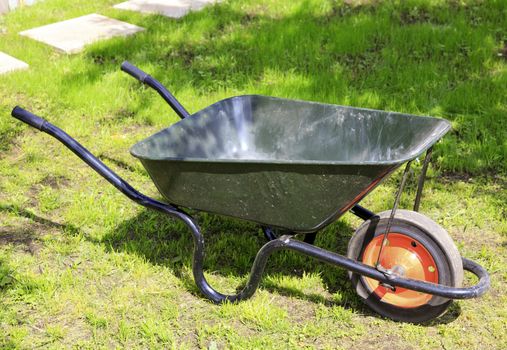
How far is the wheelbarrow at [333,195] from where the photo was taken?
2732 mm

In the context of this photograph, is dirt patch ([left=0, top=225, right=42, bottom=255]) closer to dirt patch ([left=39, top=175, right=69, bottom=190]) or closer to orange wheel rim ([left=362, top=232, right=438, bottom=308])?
dirt patch ([left=39, top=175, right=69, bottom=190])

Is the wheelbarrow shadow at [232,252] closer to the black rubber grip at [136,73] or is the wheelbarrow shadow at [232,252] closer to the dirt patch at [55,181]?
the dirt patch at [55,181]

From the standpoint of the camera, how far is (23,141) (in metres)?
4.72

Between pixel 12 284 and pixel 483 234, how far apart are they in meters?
2.52

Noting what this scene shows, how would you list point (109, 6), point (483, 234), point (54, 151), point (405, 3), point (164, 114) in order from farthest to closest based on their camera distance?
point (109, 6) < point (405, 3) < point (164, 114) < point (54, 151) < point (483, 234)

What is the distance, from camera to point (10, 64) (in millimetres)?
5660

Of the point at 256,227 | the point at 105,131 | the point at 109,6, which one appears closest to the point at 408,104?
the point at 256,227

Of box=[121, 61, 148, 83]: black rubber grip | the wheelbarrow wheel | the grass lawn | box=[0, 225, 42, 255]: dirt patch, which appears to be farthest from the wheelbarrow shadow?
box=[121, 61, 148, 83]: black rubber grip

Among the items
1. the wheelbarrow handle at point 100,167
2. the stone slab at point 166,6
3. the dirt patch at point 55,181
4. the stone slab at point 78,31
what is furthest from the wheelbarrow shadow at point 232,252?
the stone slab at point 166,6

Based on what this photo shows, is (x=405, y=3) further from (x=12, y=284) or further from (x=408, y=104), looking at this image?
(x=12, y=284)

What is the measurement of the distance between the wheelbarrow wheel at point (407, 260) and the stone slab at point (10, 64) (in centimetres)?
372

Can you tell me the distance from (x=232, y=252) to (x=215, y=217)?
0.37m

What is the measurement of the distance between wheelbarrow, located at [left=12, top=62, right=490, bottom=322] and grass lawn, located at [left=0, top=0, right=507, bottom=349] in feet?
0.73

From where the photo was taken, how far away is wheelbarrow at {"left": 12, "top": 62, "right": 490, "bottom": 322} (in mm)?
2732
